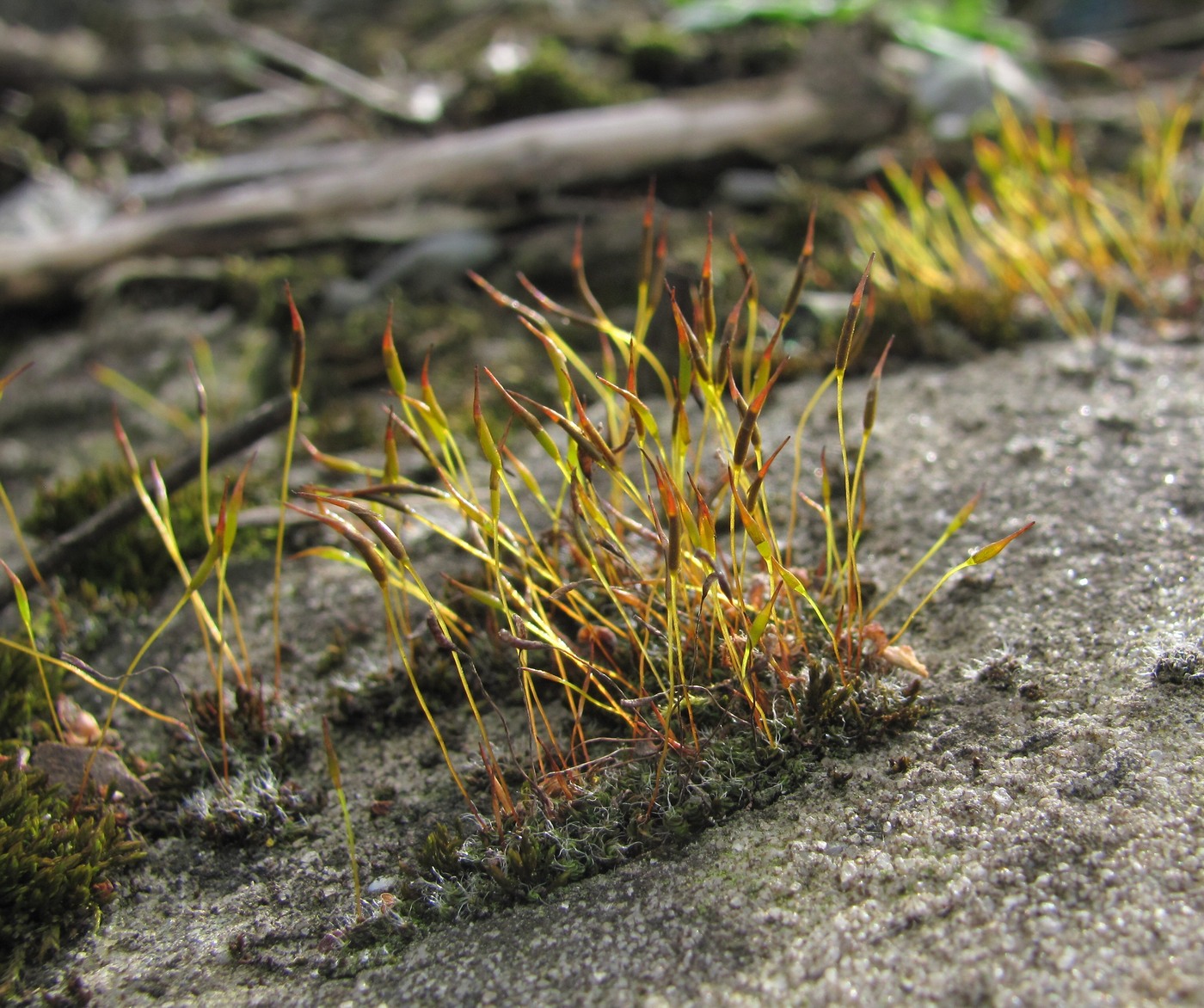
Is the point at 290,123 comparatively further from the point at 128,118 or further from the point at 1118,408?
the point at 1118,408

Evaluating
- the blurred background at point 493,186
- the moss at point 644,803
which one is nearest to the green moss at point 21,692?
the moss at point 644,803

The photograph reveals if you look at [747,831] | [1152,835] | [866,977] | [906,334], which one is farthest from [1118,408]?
[866,977]

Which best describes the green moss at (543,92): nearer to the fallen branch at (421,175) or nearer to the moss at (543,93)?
the moss at (543,93)

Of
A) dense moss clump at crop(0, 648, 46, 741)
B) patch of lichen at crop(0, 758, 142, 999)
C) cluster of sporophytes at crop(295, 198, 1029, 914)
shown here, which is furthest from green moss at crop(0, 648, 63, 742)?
cluster of sporophytes at crop(295, 198, 1029, 914)

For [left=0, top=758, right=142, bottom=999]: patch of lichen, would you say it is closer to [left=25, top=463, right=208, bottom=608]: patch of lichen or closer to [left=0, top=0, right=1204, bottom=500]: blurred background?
[left=25, top=463, right=208, bottom=608]: patch of lichen

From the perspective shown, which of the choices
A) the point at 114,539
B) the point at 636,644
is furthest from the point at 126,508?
the point at 636,644

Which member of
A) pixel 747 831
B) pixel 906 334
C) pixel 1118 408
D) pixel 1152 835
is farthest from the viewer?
pixel 906 334
